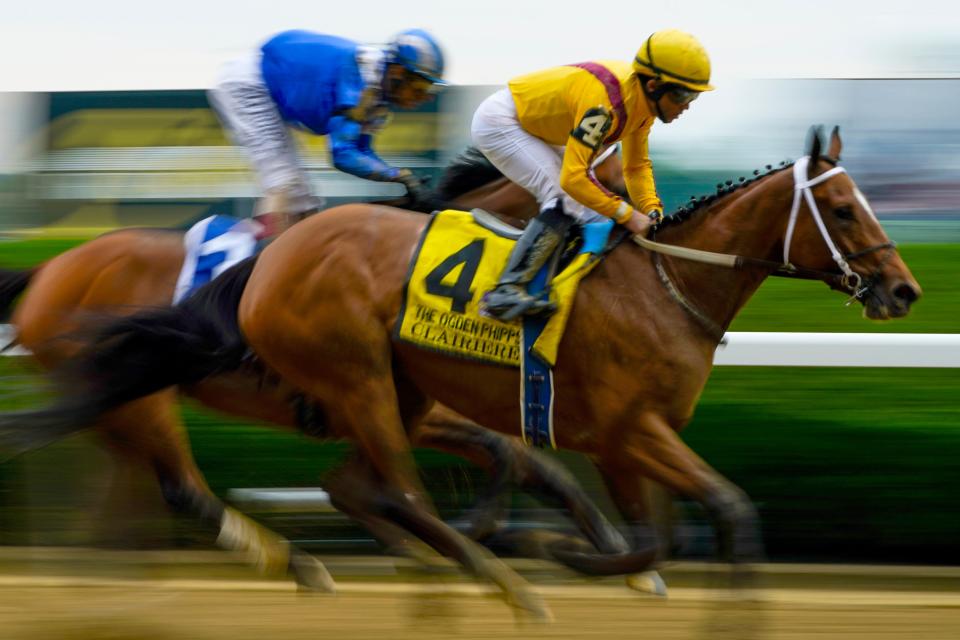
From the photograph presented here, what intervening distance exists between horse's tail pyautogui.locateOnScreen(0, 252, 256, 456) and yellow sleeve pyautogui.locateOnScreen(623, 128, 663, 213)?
3.57ft

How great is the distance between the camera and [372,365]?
3883 mm

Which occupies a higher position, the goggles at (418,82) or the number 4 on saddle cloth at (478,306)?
the goggles at (418,82)

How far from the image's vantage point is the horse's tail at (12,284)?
15.3 feet

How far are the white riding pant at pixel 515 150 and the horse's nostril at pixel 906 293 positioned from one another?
3.10ft

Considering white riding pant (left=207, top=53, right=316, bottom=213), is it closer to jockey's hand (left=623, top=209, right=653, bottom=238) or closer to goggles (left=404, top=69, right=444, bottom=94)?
goggles (left=404, top=69, right=444, bottom=94)

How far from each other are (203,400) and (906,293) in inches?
81.0

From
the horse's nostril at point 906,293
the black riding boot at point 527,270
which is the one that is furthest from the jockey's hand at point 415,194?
the horse's nostril at point 906,293

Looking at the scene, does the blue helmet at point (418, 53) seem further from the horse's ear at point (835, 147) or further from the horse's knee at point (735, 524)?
the horse's knee at point (735, 524)

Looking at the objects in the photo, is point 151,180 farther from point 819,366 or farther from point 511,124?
point 819,366

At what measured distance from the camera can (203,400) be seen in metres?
4.43

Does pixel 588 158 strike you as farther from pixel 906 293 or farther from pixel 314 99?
pixel 314 99

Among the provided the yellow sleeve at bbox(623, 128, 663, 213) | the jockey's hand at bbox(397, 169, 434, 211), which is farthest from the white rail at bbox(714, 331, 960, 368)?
the jockey's hand at bbox(397, 169, 434, 211)

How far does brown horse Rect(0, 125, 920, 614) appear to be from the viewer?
366 centimetres

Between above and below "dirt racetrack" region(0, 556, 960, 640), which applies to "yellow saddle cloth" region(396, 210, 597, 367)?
above
